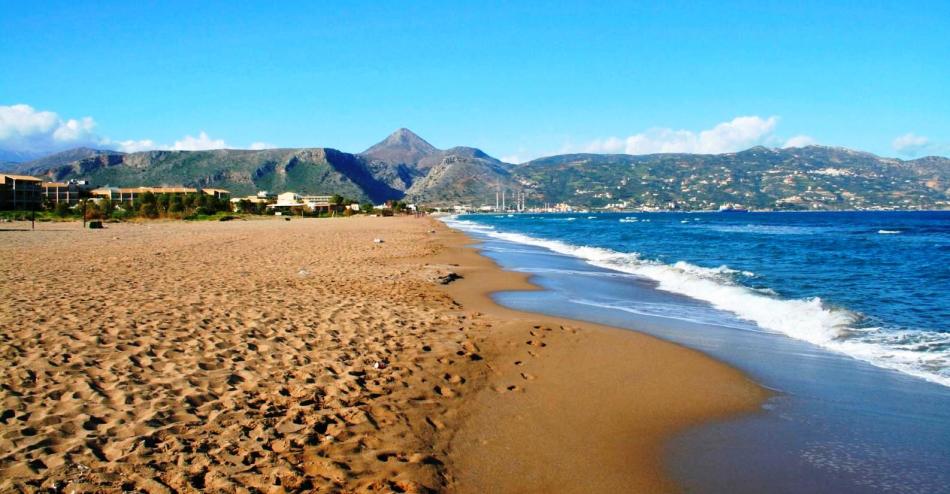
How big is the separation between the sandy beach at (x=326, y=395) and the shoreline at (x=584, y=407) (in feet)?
0.08

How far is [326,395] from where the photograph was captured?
5.80 metres

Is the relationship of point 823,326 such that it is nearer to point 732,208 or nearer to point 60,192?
point 60,192

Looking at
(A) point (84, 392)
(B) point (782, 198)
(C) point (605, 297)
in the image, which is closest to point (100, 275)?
(A) point (84, 392)

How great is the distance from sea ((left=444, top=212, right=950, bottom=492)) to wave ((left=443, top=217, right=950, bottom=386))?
3 cm

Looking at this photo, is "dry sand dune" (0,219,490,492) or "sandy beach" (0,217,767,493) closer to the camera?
"dry sand dune" (0,219,490,492)

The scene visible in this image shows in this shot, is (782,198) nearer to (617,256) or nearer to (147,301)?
(617,256)

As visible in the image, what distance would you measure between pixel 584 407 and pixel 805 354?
4.74 m

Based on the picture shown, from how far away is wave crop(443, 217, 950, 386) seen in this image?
8.43 m

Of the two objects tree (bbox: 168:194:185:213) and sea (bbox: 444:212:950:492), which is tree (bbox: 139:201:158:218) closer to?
tree (bbox: 168:194:185:213)

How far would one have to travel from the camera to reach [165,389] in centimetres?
559

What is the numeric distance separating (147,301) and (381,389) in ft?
20.1

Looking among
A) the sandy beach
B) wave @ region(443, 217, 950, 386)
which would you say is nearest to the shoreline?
the sandy beach

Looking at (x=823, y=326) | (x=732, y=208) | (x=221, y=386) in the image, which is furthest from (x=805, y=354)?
(x=732, y=208)

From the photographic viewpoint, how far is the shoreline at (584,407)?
4.56 metres
